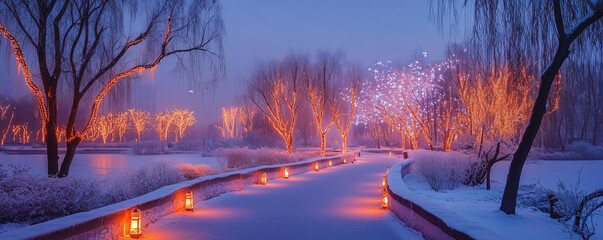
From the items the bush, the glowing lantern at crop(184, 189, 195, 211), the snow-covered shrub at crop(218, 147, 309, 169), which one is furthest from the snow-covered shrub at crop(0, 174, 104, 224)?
the snow-covered shrub at crop(218, 147, 309, 169)

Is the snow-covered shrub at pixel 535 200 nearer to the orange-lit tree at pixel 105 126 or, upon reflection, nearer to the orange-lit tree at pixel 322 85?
the orange-lit tree at pixel 322 85

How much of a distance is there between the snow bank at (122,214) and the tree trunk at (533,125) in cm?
720

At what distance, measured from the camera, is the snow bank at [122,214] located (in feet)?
22.0

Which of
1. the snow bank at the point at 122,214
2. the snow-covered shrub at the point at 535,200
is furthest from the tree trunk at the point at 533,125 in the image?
the snow bank at the point at 122,214

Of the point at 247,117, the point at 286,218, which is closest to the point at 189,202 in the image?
the point at 286,218

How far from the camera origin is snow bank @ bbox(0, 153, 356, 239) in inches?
264

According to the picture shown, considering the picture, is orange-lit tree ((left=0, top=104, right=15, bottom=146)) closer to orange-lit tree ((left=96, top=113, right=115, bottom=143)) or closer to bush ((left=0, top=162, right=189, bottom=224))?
orange-lit tree ((left=96, top=113, right=115, bottom=143))

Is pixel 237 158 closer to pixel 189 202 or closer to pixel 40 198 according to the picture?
pixel 189 202

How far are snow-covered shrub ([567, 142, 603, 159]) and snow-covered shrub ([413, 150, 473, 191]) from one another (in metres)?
36.8

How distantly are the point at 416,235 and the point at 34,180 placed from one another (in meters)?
7.28

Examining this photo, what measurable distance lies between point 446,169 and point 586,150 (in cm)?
3964

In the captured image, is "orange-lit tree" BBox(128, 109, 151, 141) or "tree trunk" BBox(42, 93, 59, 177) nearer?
"tree trunk" BBox(42, 93, 59, 177)

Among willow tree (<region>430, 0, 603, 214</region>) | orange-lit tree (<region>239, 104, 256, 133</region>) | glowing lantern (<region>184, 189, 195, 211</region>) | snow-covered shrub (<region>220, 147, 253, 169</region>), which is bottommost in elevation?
glowing lantern (<region>184, 189, 195, 211</region>)

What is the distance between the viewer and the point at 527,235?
10.3m
